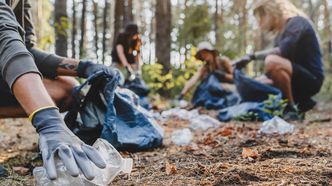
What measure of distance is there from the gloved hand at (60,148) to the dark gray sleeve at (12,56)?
0.63 feet

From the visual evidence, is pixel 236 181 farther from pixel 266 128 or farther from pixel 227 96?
pixel 227 96

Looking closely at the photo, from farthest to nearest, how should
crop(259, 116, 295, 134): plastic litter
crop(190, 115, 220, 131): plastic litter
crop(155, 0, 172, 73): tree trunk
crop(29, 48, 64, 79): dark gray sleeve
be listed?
crop(155, 0, 172, 73): tree trunk → crop(190, 115, 220, 131): plastic litter → crop(259, 116, 295, 134): plastic litter → crop(29, 48, 64, 79): dark gray sleeve

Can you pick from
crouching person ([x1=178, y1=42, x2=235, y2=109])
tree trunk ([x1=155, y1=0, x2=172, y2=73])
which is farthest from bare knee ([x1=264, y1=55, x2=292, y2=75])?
tree trunk ([x1=155, y1=0, x2=172, y2=73])

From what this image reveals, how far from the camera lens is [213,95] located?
6.26 meters

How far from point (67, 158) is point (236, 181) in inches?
25.7

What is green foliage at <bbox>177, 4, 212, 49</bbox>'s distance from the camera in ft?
43.0

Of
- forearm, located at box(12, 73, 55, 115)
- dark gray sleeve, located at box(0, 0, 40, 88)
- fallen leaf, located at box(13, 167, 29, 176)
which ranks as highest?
dark gray sleeve, located at box(0, 0, 40, 88)

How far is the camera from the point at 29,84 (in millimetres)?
1495

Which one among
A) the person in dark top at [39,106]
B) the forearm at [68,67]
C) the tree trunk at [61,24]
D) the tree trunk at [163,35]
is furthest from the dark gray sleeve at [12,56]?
the tree trunk at [163,35]

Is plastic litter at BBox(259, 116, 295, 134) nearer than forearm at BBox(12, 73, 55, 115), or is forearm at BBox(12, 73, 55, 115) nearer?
forearm at BBox(12, 73, 55, 115)

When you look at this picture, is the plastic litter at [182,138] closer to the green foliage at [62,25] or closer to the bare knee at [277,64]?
the bare knee at [277,64]

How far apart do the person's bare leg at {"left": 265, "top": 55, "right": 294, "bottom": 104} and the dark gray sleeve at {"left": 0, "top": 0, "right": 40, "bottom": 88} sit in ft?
10.7

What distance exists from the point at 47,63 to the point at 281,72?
272 cm

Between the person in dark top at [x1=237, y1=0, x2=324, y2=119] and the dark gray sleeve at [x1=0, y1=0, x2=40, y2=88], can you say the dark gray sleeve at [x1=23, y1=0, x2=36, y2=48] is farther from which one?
the person in dark top at [x1=237, y1=0, x2=324, y2=119]
